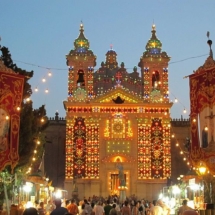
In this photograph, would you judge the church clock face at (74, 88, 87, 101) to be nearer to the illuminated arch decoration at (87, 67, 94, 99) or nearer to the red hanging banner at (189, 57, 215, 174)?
the illuminated arch decoration at (87, 67, 94, 99)

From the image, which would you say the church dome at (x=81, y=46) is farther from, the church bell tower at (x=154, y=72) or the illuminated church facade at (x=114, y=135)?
the church bell tower at (x=154, y=72)

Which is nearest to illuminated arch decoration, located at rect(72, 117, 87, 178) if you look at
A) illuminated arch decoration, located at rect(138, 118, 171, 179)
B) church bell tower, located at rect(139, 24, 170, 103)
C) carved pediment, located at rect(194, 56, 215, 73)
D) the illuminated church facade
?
the illuminated church facade

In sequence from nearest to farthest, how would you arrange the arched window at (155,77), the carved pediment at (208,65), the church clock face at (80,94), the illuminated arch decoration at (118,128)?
the carved pediment at (208,65) < the illuminated arch decoration at (118,128) < the church clock face at (80,94) < the arched window at (155,77)

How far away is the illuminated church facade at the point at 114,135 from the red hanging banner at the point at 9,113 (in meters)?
27.5

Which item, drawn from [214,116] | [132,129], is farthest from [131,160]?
[214,116]

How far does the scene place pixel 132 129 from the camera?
45.7m

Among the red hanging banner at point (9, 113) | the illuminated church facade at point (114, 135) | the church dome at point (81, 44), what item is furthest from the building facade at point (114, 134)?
the red hanging banner at point (9, 113)

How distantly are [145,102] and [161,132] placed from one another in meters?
3.00

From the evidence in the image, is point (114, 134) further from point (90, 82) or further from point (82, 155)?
point (90, 82)

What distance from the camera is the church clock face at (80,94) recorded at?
150 ft

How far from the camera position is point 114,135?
4553 cm

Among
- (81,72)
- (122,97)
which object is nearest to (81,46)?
(81,72)

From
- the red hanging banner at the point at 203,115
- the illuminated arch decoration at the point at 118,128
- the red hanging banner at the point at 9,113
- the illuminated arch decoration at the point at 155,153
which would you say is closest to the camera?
the red hanging banner at the point at 9,113

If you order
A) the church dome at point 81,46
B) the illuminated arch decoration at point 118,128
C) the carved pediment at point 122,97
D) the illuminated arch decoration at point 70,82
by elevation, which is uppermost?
the church dome at point 81,46
